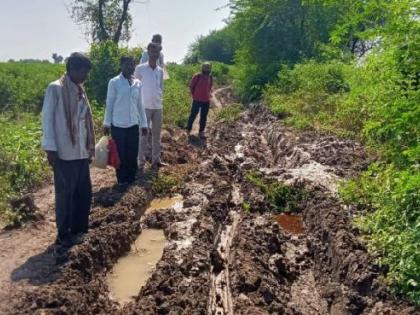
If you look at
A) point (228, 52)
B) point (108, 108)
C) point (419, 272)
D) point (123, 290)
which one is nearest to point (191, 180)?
point (108, 108)

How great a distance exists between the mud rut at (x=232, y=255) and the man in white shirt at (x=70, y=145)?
0.30 m

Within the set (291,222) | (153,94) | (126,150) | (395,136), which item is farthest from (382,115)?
(153,94)

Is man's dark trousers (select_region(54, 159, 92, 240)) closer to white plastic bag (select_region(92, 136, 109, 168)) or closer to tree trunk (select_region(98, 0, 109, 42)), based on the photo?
white plastic bag (select_region(92, 136, 109, 168))

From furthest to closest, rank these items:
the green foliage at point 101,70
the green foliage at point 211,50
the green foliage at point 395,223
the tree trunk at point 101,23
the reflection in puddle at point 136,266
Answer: the green foliage at point 211,50
the tree trunk at point 101,23
the green foliage at point 101,70
the reflection in puddle at point 136,266
the green foliage at point 395,223

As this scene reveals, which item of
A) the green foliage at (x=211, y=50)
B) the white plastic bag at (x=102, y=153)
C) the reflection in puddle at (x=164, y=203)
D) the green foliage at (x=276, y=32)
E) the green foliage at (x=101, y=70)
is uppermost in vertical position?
the green foliage at (x=211, y=50)

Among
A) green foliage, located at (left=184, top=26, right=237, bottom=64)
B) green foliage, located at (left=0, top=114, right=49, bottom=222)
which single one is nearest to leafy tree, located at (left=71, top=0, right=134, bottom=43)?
green foliage, located at (left=0, top=114, right=49, bottom=222)

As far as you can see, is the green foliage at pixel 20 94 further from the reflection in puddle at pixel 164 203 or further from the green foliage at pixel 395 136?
the green foliage at pixel 395 136

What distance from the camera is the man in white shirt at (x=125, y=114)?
7.01m

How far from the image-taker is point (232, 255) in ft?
17.4

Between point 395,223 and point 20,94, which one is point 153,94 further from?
point 20,94

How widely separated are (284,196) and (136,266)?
2.71m

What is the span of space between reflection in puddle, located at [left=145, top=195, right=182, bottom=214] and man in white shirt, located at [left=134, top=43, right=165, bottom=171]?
3.86 feet

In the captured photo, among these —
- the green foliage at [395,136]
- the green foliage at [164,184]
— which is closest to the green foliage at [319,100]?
the green foliage at [395,136]

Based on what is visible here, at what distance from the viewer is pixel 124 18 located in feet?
71.5
